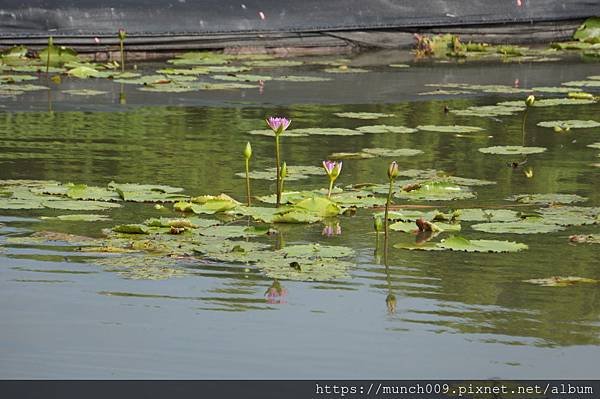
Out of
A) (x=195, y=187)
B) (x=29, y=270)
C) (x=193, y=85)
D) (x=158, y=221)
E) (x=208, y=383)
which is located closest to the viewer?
(x=208, y=383)

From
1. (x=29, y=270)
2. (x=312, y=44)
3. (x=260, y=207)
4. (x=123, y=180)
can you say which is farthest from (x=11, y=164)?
(x=312, y=44)

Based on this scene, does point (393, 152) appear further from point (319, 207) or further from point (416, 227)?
point (416, 227)

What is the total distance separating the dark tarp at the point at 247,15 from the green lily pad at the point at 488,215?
5232 mm

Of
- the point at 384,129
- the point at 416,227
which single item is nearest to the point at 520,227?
the point at 416,227

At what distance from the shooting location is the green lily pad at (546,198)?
13.6 feet

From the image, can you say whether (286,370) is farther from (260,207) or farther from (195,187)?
(195,187)

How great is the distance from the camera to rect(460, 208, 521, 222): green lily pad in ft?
12.7

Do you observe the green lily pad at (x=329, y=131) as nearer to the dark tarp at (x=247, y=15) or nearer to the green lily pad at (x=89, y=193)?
the green lily pad at (x=89, y=193)

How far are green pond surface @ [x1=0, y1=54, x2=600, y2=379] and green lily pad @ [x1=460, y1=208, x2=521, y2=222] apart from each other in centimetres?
8

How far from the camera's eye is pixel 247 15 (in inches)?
354

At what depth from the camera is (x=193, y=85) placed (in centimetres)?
746

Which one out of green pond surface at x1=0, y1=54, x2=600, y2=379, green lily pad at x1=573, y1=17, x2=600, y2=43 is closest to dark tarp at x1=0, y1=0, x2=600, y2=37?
green lily pad at x1=573, y1=17, x2=600, y2=43

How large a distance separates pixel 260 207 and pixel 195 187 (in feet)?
1.64

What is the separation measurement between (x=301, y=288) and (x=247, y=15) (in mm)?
5995
